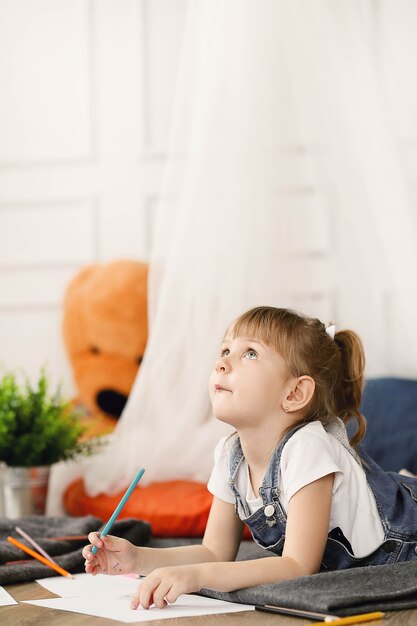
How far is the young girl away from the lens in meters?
1.22

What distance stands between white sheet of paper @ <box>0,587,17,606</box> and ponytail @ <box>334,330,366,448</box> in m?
0.55

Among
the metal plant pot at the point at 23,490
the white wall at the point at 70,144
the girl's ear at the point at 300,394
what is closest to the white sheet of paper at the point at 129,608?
the girl's ear at the point at 300,394

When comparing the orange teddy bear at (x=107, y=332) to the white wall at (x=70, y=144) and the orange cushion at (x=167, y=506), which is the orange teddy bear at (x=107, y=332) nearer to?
the white wall at (x=70, y=144)

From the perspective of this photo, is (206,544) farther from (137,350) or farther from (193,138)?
(137,350)

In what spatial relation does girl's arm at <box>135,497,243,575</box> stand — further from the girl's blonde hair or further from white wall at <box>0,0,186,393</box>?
white wall at <box>0,0,186,393</box>

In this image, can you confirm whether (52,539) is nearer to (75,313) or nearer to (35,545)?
(35,545)

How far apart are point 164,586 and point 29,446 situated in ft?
3.92

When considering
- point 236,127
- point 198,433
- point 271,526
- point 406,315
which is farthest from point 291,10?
point 271,526

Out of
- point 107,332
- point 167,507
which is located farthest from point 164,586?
point 107,332

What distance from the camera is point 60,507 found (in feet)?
7.44

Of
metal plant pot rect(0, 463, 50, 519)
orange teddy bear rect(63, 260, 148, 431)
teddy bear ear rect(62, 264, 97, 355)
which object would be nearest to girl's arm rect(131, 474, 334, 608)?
metal plant pot rect(0, 463, 50, 519)

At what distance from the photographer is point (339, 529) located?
52.1 inches

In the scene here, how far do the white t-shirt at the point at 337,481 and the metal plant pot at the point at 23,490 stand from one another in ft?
3.19

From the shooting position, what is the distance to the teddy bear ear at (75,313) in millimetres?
2838
